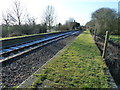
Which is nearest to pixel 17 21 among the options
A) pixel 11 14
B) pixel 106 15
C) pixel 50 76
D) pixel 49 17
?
pixel 11 14

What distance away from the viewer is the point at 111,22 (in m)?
21.6

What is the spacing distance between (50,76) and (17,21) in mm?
25447

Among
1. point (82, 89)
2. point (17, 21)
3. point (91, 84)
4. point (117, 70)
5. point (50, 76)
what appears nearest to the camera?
point (82, 89)

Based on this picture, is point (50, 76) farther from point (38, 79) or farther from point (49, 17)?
point (49, 17)

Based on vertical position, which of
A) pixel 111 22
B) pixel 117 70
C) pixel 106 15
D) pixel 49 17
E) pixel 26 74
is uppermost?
pixel 49 17

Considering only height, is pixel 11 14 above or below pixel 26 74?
above

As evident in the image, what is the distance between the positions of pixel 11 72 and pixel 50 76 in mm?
1764

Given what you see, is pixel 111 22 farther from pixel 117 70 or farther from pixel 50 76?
pixel 50 76

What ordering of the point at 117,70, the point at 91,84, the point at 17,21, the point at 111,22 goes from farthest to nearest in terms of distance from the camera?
the point at 17,21 < the point at 111,22 < the point at 117,70 < the point at 91,84

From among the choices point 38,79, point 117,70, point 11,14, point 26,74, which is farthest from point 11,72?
point 11,14

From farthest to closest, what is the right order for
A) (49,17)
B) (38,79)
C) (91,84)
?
(49,17) < (38,79) < (91,84)

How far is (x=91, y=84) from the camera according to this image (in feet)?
8.30

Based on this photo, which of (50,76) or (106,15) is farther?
(106,15)

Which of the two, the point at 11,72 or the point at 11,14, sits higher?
the point at 11,14
